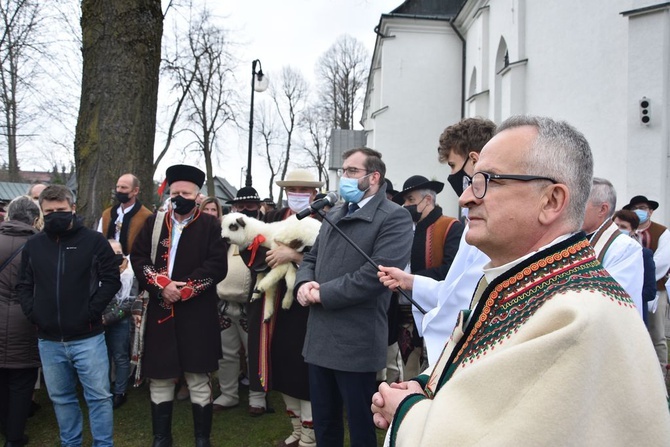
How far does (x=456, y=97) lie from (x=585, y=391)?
85.2 ft

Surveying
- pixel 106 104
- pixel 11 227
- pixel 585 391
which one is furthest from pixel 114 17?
pixel 585 391

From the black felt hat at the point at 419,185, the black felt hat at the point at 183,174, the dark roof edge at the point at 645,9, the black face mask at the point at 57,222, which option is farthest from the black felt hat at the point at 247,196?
the dark roof edge at the point at 645,9

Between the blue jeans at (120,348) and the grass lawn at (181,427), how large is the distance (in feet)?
0.81

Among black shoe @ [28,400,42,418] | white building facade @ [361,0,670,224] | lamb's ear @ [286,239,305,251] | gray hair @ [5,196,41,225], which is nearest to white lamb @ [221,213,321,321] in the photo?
lamb's ear @ [286,239,305,251]

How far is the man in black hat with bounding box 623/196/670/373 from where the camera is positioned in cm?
607

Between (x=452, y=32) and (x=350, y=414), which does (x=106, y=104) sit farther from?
(x=452, y=32)

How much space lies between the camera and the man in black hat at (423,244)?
184 inches

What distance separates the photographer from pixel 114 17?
261 inches

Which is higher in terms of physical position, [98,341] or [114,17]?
[114,17]

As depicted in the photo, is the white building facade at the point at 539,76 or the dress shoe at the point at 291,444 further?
the white building facade at the point at 539,76

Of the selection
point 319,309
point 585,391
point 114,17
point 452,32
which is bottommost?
point 319,309

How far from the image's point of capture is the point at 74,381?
4215 mm

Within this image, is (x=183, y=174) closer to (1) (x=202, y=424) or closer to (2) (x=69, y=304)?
(2) (x=69, y=304)

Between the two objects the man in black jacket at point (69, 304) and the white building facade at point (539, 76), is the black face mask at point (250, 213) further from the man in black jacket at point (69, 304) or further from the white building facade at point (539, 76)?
the white building facade at point (539, 76)
